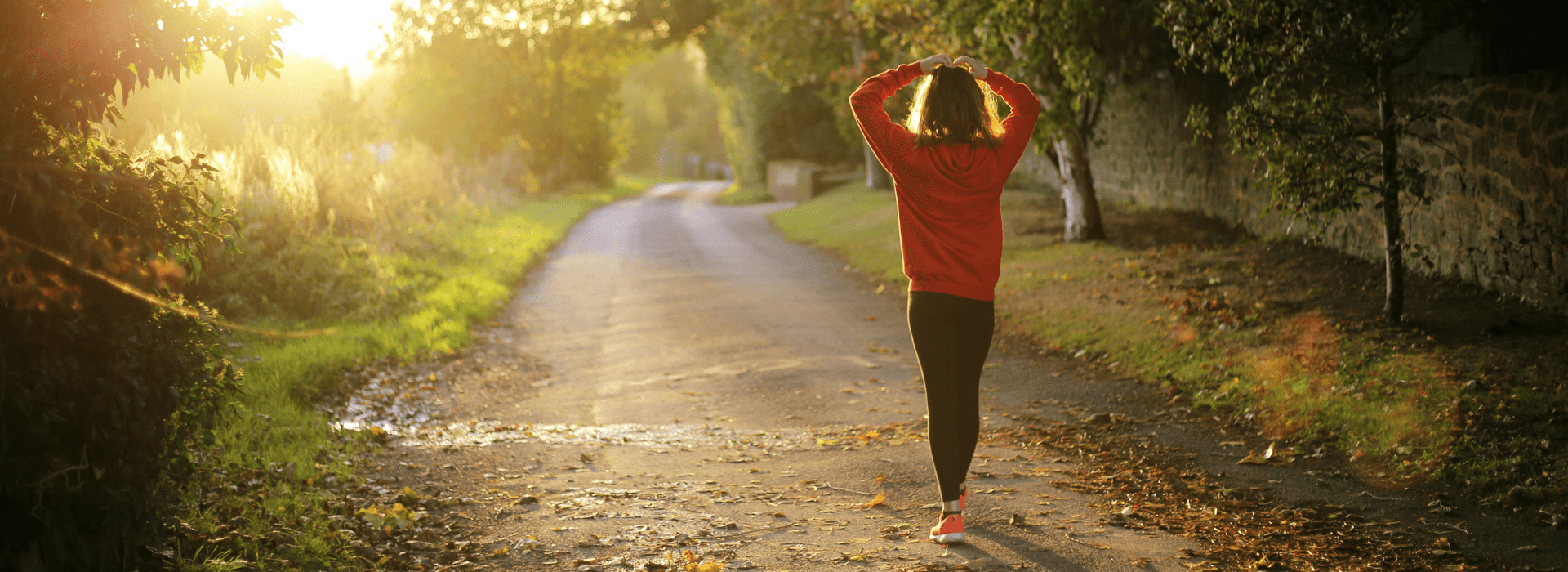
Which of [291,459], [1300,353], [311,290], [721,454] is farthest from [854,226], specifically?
[291,459]

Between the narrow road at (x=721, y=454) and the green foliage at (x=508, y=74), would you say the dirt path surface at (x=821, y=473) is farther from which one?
the green foliage at (x=508, y=74)

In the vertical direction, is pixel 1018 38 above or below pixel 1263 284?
above

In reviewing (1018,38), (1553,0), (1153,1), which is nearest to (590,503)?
(1553,0)

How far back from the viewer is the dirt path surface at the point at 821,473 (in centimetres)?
456

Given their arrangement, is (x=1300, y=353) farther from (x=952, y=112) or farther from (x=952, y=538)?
(x=952, y=112)

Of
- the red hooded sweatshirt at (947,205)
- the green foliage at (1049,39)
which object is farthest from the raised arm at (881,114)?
the green foliage at (1049,39)

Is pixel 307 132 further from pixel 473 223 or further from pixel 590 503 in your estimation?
pixel 590 503

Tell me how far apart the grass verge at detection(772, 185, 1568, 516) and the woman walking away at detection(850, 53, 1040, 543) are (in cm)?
259

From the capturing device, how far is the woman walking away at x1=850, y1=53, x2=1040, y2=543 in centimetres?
429

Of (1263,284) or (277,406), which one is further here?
(1263,284)

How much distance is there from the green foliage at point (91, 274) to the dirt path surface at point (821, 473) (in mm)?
1400

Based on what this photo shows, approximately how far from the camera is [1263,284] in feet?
33.4

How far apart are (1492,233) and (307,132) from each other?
14069mm

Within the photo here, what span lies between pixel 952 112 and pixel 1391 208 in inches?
221
